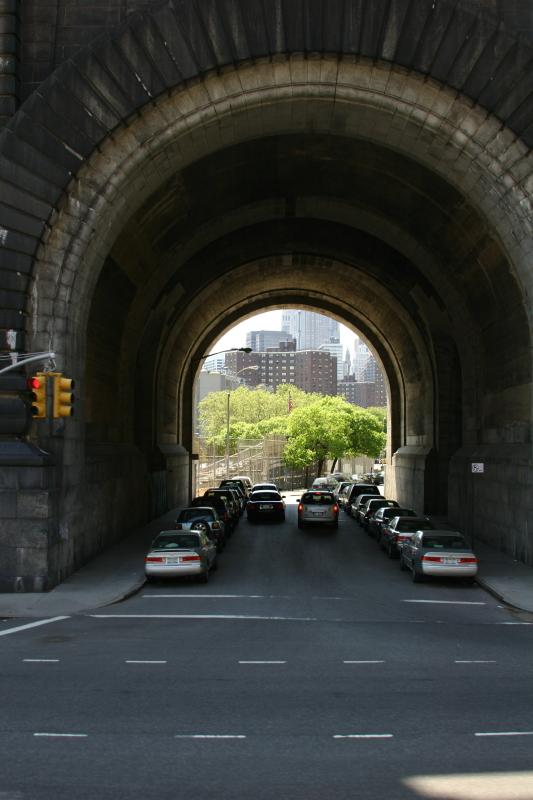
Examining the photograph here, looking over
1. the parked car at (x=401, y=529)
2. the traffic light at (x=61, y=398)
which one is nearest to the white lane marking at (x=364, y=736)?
the traffic light at (x=61, y=398)

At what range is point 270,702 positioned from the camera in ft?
34.2

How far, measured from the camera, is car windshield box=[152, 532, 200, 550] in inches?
854

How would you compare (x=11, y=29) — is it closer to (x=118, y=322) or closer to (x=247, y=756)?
(x=118, y=322)

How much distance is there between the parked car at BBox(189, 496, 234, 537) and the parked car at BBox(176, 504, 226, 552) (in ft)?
11.4

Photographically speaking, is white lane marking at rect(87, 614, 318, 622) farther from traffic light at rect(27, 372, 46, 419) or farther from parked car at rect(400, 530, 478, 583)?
parked car at rect(400, 530, 478, 583)

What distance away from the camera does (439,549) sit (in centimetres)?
2202

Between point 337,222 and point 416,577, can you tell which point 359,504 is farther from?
point 416,577

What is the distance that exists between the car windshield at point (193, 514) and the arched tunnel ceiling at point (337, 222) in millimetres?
9128

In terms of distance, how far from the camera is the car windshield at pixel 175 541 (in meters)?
21.7

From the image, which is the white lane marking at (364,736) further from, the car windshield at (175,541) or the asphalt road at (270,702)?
the car windshield at (175,541)

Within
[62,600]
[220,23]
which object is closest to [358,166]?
[220,23]

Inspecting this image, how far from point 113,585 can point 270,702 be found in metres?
11.7

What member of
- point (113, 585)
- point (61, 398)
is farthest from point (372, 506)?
point (61, 398)

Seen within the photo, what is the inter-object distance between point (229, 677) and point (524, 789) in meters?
5.14
